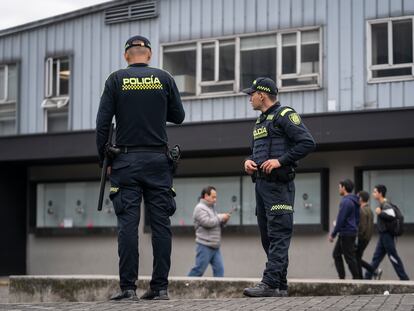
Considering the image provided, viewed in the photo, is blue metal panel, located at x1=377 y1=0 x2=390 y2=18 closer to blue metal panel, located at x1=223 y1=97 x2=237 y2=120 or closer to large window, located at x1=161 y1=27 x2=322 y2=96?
large window, located at x1=161 y1=27 x2=322 y2=96

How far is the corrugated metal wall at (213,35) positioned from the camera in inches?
787

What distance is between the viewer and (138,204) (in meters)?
8.19

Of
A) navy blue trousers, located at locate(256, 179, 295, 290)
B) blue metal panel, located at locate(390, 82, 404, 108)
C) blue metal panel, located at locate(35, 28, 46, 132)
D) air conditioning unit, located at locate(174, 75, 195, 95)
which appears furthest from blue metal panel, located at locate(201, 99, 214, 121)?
navy blue trousers, located at locate(256, 179, 295, 290)

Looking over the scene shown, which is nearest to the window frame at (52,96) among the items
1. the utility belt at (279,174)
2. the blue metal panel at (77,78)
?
the blue metal panel at (77,78)

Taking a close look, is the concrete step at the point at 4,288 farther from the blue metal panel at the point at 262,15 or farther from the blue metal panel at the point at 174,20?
the blue metal panel at the point at 262,15

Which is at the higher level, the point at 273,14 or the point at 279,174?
the point at 273,14

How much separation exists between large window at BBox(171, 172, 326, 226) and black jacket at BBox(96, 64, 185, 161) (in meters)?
12.8

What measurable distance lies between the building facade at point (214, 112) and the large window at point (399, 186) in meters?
0.03

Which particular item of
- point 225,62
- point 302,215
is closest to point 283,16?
point 225,62

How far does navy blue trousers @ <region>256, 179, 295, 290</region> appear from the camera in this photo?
870 cm

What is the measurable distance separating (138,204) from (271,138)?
136 cm

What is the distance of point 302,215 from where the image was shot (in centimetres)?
2116

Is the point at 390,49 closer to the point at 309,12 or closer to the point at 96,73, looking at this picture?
the point at 309,12

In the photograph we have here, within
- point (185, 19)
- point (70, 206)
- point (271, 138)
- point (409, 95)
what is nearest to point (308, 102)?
point (409, 95)
